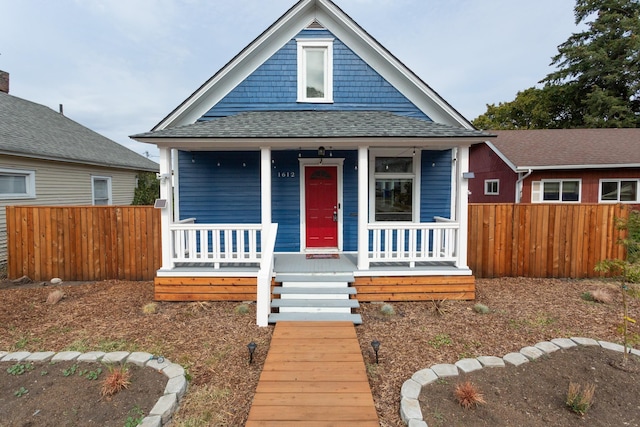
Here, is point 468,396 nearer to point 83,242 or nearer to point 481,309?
point 481,309

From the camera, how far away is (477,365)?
3.63 m

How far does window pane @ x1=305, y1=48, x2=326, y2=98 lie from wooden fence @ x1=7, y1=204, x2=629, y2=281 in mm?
4632

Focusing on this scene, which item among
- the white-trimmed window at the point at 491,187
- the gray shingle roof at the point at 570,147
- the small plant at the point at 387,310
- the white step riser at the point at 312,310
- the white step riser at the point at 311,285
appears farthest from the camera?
the white-trimmed window at the point at 491,187

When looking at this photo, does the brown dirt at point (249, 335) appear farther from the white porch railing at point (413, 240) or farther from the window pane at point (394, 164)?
the window pane at point (394, 164)

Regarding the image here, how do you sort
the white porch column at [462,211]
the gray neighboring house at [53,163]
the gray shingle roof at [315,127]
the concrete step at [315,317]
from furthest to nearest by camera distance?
1. the gray neighboring house at [53,163]
2. the white porch column at [462,211]
3. the gray shingle roof at [315,127]
4. the concrete step at [315,317]

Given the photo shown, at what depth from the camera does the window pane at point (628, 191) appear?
11.5 meters

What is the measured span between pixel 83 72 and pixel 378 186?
1460 cm

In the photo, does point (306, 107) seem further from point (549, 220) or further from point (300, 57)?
point (549, 220)

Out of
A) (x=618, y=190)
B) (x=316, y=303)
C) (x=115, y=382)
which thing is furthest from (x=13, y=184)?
(x=618, y=190)

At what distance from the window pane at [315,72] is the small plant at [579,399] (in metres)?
7.05

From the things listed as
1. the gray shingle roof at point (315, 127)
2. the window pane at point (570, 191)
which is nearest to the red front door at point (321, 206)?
the gray shingle roof at point (315, 127)

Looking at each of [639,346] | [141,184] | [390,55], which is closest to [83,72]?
[141,184]

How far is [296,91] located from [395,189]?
3477mm

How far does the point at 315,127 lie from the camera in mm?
6273
